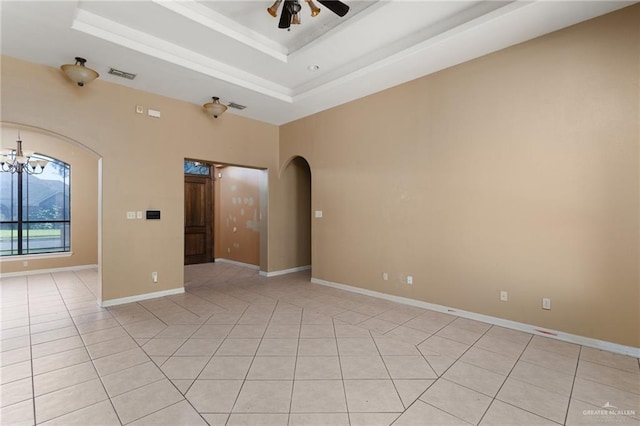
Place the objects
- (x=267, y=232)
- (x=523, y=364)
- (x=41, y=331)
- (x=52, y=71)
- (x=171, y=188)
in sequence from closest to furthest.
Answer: (x=523, y=364) → (x=41, y=331) → (x=52, y=71) → (x=171, y=188) → (x=267, y=232)

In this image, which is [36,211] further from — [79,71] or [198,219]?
[79,71]

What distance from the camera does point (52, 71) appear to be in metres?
3.69

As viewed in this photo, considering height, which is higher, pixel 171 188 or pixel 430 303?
pixel 171 188

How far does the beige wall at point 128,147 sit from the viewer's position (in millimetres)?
3598

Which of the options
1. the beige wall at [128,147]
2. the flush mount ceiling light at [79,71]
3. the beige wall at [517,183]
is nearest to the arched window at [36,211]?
the beige wall at [128,147]

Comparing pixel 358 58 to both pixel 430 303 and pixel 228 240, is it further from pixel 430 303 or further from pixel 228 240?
pixel 228 240

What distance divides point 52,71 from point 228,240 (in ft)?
16.2

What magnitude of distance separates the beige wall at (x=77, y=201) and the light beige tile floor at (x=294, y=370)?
310cm

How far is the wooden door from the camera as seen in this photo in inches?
296

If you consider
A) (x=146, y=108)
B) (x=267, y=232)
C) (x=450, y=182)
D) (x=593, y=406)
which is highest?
(x=146, y=108)

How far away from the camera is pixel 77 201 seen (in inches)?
272

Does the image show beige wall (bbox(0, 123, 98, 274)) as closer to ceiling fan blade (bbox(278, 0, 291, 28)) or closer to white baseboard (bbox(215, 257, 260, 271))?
white baseboard (bbox(215, 257, 260, 271))

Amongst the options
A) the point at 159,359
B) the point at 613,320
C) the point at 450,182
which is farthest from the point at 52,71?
the point at 613,320

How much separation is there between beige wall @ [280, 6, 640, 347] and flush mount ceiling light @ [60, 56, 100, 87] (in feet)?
11.9
